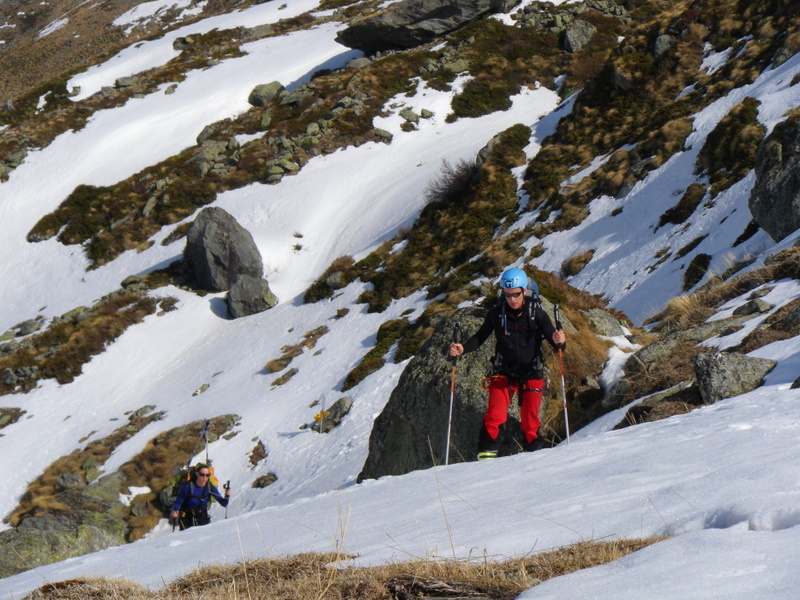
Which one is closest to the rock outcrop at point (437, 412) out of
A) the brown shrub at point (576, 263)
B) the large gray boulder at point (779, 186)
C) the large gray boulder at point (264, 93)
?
the large gray boulder at point (779, 186)

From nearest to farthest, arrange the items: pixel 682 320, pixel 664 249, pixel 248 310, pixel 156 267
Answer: pixel 682 320
pixel 664 249
pixel 248 310
pixel 156 267

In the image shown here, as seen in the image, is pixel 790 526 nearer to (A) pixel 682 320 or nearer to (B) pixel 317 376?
(A) pixel 682 320

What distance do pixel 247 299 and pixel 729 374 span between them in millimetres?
24394

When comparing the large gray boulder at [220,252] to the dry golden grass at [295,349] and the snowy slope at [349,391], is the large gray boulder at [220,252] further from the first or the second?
the dry golden grass at [295,349]

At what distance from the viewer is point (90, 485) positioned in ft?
68.9

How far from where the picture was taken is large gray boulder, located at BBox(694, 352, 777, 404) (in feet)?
25.2

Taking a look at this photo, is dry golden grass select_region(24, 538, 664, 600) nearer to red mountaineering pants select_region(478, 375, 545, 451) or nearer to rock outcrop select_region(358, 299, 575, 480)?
red mountaineering pants select_region(478, 375, 545, 451)

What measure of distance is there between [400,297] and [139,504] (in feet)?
38.1

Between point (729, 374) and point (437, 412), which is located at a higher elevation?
point (729, 374)

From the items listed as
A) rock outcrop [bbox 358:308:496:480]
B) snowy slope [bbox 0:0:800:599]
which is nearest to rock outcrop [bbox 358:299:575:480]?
rock outcrop [bbox 358:308:496:480]

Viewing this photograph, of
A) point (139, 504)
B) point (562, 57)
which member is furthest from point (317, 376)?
point (562, 57)

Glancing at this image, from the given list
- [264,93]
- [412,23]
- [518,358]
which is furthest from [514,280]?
[412,23]

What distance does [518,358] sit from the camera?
9.05 metres

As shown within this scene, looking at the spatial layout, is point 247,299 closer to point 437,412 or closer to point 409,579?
point 437,412
